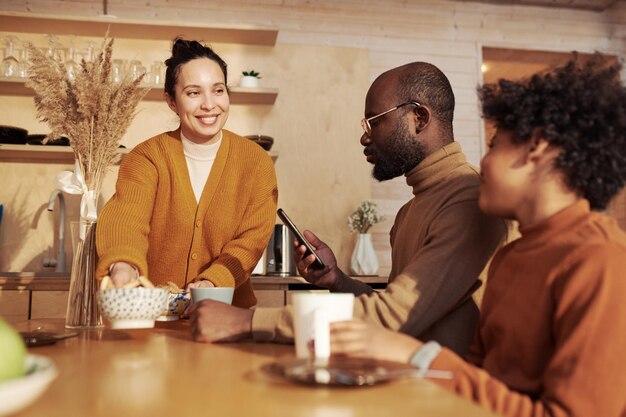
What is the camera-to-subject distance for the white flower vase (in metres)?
3.53

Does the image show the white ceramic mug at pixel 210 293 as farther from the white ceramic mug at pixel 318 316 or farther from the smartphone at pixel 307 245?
the white ceramic mug at pixel 318 316

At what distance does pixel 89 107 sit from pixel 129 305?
607 millimetres

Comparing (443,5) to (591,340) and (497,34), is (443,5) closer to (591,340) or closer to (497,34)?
(497,34)

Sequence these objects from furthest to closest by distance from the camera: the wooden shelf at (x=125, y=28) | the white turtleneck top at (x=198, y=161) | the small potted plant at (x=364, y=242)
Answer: the small potted plant at (x=364, y=242) < the wooden shelf at (x=125, y=28) < the white turtleneck top at (x=198, y=161)

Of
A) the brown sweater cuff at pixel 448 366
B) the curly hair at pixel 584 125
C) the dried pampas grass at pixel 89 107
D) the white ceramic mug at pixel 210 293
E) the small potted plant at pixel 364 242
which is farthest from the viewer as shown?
the small potted plant at pixel 364 242

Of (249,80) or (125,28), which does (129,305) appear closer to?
(249,80)

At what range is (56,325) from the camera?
58.4 inches

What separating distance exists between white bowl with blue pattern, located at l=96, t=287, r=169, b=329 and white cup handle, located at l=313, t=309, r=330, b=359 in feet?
1.43

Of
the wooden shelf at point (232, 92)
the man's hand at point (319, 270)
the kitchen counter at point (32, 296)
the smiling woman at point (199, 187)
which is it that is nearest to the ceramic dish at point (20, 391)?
the man's hand at point (319, 270)

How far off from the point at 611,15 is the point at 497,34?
842mm

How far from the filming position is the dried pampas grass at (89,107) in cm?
151

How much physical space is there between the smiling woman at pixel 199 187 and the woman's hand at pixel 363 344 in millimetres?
902

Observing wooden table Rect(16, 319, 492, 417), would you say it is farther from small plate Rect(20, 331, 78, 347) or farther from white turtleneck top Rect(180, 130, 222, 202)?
white turtleneck top Rect(180, 130, 222, 202)

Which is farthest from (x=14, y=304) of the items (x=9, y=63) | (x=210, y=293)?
(x=210, y=293)
